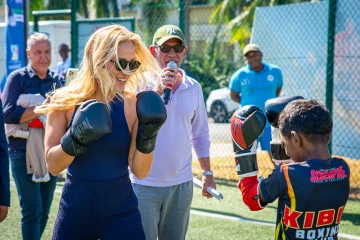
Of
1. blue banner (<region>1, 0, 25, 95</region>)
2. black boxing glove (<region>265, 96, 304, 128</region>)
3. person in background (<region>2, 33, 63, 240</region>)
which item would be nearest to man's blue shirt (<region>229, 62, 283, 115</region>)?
blue banner (<region>1, 0, 25, 95</region>)

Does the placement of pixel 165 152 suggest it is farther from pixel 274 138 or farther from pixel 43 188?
pixel 43 188

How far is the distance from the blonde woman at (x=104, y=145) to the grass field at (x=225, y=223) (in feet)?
9.40

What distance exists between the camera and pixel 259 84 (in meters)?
8.06

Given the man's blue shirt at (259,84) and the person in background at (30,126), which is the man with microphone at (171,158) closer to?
the person in background at (30,126)

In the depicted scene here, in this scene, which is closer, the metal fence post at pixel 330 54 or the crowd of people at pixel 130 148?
the crowd of people at pixel 130 148

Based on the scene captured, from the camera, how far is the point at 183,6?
8.48m

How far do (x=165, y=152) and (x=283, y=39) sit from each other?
5761mm

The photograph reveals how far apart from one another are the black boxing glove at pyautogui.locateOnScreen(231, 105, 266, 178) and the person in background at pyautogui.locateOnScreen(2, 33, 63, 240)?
234 cm

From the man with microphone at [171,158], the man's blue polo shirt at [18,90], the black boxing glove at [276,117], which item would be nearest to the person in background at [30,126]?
the man's blue polo shirt at [18,90]

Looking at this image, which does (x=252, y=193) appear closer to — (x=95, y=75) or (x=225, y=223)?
(x=95, y=75)

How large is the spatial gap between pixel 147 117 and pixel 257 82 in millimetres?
5285

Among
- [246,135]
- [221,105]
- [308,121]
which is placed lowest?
[221,105]

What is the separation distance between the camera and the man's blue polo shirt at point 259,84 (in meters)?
8.06

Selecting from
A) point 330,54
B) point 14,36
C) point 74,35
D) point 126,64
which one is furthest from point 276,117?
point 74,35
